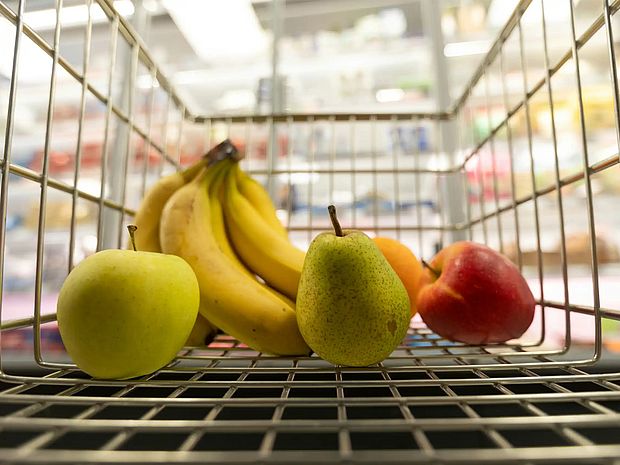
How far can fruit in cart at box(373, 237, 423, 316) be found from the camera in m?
0.47

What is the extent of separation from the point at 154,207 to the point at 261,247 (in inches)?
5.2

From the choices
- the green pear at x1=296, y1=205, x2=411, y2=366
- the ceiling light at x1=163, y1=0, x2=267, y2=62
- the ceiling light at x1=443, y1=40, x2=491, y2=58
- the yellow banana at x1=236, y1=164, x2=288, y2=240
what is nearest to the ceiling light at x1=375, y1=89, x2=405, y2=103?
the ceiling light at x1=443, y1=40, x2=491, y2=58

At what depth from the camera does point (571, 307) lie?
0.36 m

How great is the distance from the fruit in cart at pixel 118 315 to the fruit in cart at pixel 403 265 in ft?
0.88

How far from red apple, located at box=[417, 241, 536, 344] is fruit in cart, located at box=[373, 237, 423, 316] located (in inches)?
2.3

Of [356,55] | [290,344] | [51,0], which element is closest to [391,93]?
[356,55]

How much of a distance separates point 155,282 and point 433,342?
0.30 m

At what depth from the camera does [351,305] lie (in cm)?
29

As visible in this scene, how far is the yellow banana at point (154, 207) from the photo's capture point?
0.44 meters

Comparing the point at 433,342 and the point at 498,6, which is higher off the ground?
the point at 498,6

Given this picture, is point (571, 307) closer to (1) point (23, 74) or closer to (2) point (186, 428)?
(2) point (186, 428)

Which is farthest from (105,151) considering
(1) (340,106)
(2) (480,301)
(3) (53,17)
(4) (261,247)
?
(3) (53,17)

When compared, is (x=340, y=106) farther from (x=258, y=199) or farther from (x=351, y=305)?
(x=351, y=305)

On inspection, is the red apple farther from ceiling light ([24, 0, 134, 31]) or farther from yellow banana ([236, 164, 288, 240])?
ceiling light ([24, 0, 134, 31])
